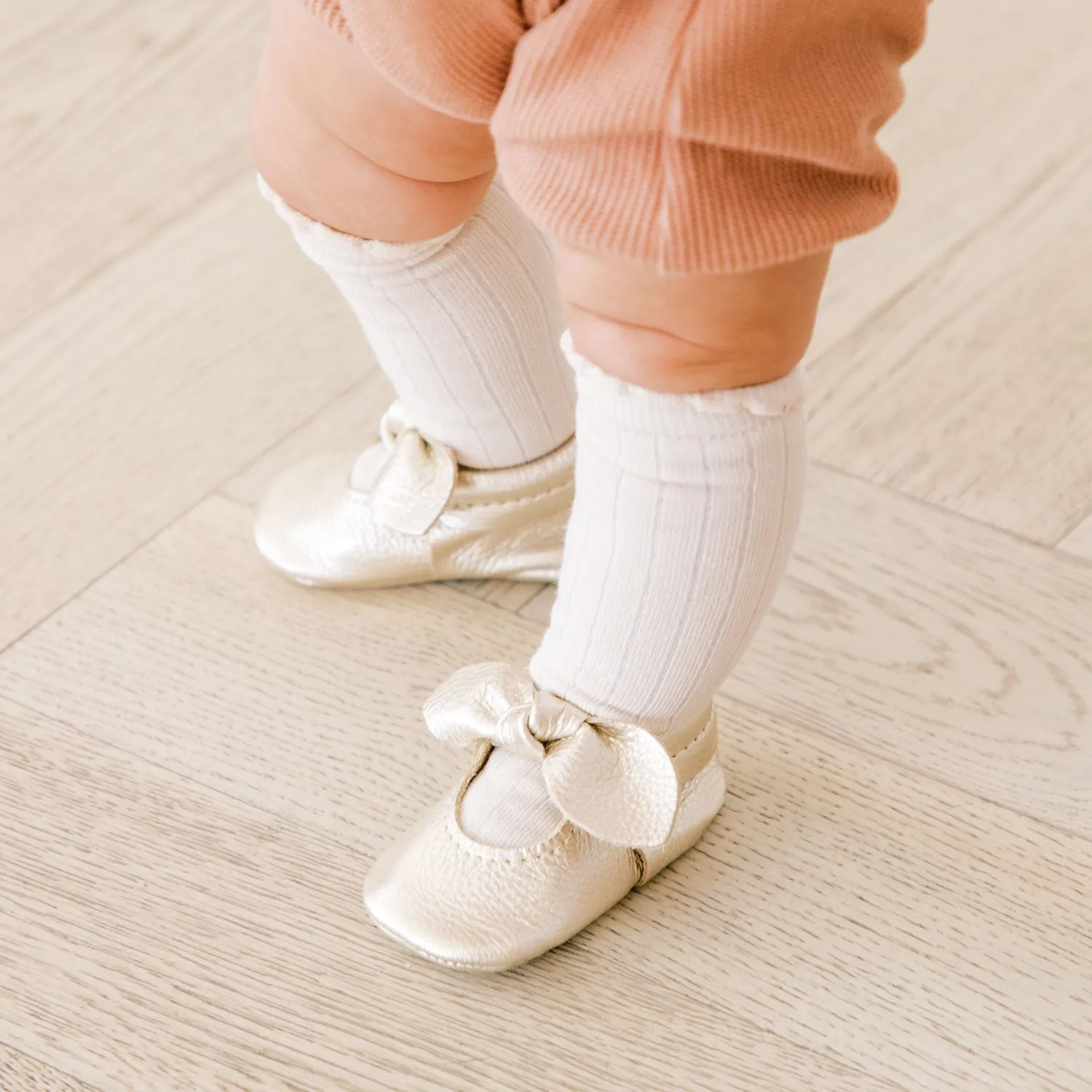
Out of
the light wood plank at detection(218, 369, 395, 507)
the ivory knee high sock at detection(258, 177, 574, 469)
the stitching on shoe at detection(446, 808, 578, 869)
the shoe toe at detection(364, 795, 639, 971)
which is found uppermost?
the ivory knee high sock at detection(258, 177, 574, 469)

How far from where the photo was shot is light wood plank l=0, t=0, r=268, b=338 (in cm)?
96

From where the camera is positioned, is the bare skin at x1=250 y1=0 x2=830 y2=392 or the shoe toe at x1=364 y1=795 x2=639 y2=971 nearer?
the bare skin at x1=250 y1=0 x2=830 y2=392

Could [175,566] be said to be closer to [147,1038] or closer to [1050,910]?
[147,1038]

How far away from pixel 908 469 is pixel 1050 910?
265 millimetres

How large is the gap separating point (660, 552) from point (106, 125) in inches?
29.8

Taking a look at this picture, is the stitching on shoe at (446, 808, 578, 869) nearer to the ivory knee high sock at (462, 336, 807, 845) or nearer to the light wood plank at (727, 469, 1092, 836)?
the ivory knee high sock at (462, 336, 807, 845)

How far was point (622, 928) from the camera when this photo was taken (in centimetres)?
57

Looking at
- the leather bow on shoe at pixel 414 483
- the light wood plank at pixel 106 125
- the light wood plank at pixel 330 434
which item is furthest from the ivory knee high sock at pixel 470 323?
the light wood plank at pixel 106 125

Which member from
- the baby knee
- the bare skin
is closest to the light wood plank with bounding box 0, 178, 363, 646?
the bare skin

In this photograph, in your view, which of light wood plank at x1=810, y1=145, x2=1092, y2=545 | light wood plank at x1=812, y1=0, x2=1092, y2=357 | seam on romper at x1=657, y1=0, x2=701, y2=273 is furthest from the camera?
light wood plank at x1=812, y1=0, x2=1092, y2=357

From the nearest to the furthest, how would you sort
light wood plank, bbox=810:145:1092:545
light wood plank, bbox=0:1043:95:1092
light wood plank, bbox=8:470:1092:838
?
light wood plank, bbox=0:1043:95:1092 < light wood plank, bbox=8:470:1092:838 < light wood plank, bbox=810:145:1092:545

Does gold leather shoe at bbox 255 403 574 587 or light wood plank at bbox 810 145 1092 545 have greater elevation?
gold leather shoe at bbox 255 403 574 587

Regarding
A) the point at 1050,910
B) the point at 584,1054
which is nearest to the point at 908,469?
the point at 1050,910

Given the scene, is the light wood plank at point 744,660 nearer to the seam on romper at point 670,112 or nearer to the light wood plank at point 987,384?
the light wood plank at point 987,384
